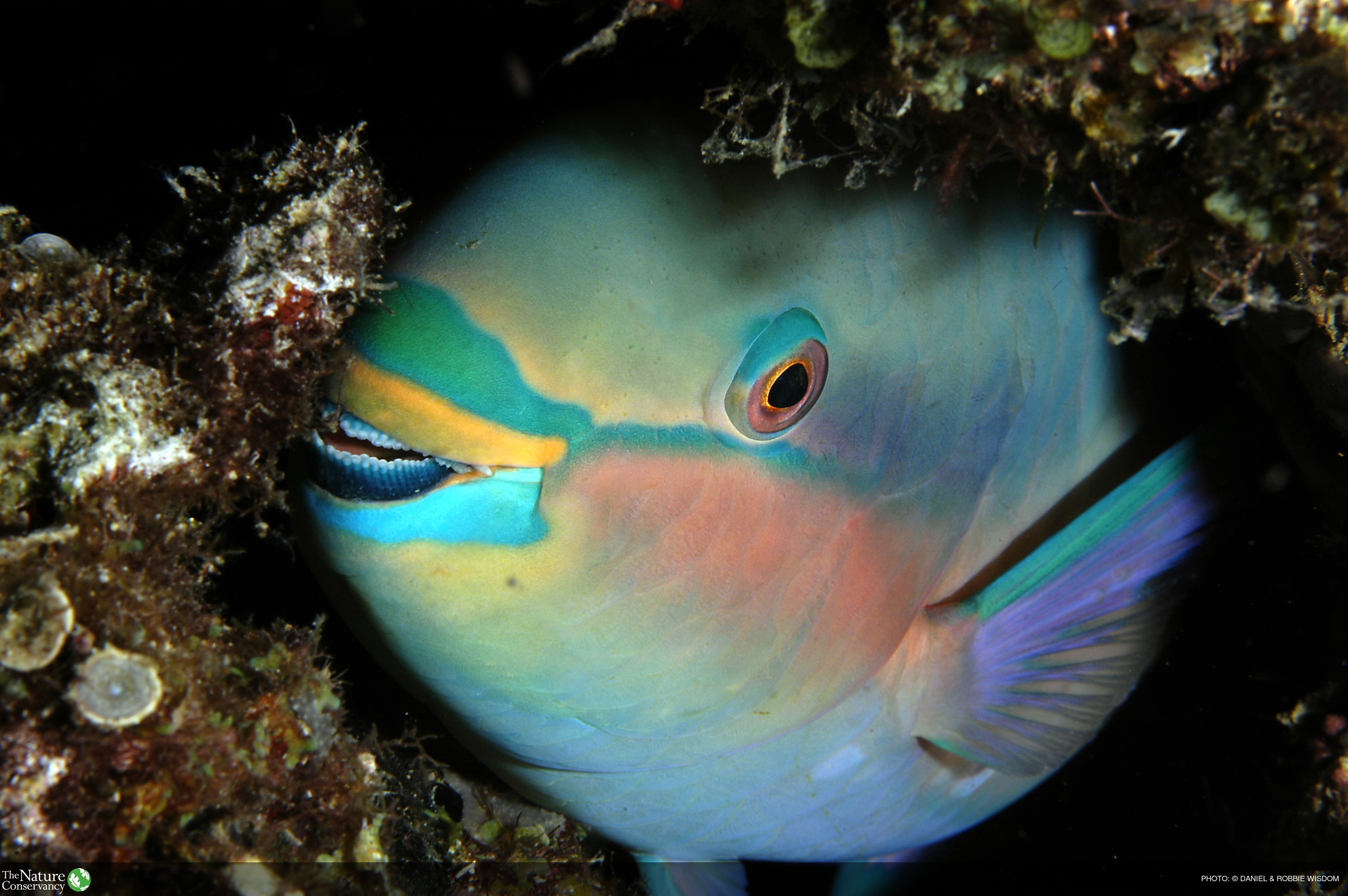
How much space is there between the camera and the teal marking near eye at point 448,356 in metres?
1.68

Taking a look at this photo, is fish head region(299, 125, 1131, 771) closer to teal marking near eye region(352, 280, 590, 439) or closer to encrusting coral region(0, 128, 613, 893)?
teal marking near eye region(352, 280, 590, 439)

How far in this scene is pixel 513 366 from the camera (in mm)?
1715

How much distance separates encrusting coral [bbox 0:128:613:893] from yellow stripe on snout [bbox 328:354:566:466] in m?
0.10

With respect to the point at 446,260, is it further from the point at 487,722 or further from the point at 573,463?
the point at 487,722

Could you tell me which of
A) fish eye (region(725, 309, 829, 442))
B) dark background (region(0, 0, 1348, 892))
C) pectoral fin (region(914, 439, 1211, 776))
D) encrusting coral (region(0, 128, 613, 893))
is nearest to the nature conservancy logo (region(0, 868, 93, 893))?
encrusting coral (region(0, 128, 613, 893))

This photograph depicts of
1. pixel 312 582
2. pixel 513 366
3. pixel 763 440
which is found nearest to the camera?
pixel 513 366

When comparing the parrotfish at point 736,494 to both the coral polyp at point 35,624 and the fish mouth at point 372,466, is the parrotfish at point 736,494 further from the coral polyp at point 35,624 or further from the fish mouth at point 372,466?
the coral polyp at point 35,624

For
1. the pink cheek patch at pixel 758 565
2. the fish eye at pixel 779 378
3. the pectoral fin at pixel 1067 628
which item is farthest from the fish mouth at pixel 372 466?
the pectoral fin at pixel 1067 628

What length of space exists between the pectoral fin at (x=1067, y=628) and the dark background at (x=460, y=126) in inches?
9.3

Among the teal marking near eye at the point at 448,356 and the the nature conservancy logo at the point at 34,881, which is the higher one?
the teal marking near eye at the point at 448,356

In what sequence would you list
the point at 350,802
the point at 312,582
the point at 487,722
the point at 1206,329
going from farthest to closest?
the point at 1206,329, the point at 312,582, the point at 487,722, the point at 350,802

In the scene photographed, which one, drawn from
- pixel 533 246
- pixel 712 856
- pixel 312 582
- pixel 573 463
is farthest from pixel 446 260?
pixel 712 856

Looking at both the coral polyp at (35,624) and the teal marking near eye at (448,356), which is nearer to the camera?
the coral polyp at (35,624)

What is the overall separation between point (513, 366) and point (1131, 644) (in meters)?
2.55
